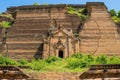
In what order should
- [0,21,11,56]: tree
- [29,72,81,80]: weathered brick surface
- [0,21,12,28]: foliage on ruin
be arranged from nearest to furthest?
[29,72,81,80]: weathered brick surface → [0,21,11,56]: tree → [0,21,12,28]: foliage on ruin

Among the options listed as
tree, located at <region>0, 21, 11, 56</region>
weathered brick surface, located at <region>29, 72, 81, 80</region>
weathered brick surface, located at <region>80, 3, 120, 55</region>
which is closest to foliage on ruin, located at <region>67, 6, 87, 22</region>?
weathered brick surface, located at <region>80, 3, 120, 55</region>

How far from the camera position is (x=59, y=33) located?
41.0 meters

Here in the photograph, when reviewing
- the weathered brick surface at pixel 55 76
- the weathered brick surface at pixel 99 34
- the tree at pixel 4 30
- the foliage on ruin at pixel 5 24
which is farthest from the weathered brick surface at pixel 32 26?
the weathered brick surface at pixel 55 76

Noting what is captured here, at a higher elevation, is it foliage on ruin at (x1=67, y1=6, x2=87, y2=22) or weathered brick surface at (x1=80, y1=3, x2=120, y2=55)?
foliage on ruin at (x1=67, y1=6, x2=87, y2=22)

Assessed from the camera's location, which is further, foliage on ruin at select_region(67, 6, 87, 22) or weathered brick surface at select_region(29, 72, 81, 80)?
foliage on ruin at select_region(67, 6, 87, 22)

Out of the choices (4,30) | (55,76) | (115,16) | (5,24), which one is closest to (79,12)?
(115,16)

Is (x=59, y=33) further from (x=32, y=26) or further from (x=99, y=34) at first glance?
(x=99, y=34)

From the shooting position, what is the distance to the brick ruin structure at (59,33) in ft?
134

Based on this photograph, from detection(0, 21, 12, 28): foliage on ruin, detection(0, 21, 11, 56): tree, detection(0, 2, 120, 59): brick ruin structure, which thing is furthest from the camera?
detection(0, 21, 12, 28): foliage on ruin

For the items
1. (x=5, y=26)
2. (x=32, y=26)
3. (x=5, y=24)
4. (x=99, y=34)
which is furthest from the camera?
(x=5, y=24)

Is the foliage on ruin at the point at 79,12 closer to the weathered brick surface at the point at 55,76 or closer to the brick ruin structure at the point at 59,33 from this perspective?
the brick ruin structure at the point at 59,33

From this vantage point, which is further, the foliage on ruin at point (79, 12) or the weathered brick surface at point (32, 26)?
the foliage on ruin at point (79, 12)

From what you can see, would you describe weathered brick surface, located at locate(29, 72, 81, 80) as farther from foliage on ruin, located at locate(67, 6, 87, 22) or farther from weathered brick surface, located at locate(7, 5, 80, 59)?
foliage on ruin, located at locate(67, 6, 87, 22)

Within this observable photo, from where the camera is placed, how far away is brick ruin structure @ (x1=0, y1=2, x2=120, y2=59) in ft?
134
